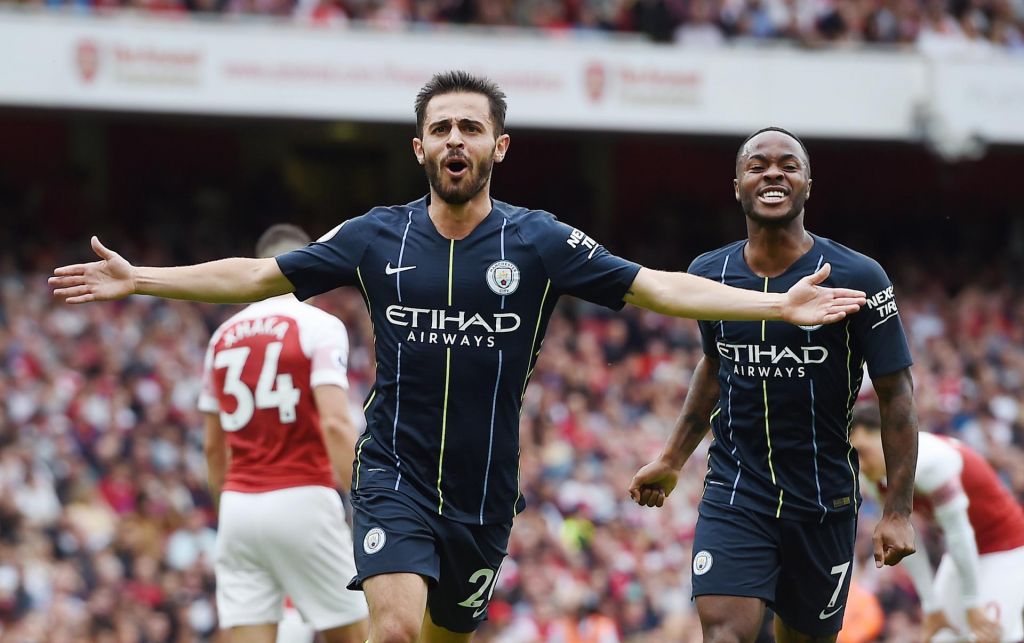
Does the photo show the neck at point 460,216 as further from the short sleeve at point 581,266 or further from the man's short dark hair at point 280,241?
the man's short dark hair at point 280,241

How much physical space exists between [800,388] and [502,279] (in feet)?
4.22

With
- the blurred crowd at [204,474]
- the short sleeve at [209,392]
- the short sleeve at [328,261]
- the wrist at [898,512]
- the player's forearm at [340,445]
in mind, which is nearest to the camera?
the short sleeve at [328,261]

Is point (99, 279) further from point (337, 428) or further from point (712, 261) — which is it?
point (712, 261)

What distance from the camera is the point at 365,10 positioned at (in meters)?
21.5

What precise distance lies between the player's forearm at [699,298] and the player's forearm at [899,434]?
82 centimetres

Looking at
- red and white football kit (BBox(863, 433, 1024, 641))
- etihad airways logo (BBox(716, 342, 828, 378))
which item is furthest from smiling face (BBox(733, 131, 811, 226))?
red and white football kit (BBox(863, 433, 1024, 641))

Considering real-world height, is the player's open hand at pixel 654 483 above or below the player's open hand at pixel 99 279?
below

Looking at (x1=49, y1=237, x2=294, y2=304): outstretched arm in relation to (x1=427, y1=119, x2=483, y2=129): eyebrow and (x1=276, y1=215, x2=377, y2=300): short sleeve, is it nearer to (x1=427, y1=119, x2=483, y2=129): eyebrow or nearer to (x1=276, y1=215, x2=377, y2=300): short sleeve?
(x1=276, y1=215, x2=377, y2=300): short sleeve

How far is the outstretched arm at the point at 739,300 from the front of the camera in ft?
18.6

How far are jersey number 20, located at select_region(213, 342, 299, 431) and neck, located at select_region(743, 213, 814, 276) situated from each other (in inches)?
95.4

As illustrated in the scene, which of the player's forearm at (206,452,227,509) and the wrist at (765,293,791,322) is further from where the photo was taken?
the player's forearm at (206,452,227,509)

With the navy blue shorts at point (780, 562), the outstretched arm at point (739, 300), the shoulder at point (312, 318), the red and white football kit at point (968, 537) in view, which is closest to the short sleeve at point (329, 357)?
the shoulder at point (312, 318)

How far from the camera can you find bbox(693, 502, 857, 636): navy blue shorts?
20.8 ft

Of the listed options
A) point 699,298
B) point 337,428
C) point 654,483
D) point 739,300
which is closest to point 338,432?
point 337,428
